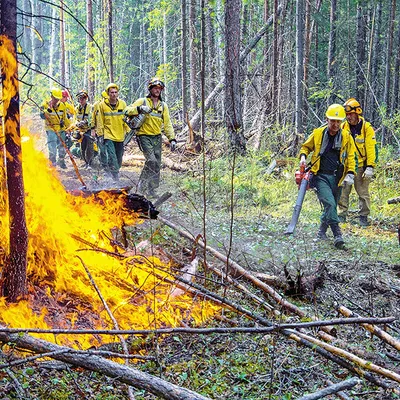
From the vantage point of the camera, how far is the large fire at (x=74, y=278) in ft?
15.0

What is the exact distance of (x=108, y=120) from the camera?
10945mm

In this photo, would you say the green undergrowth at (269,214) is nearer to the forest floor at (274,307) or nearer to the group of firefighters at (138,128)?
the forest floor at (274,307)

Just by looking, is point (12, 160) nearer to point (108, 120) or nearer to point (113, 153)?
point (108, 120)

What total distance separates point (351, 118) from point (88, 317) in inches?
254

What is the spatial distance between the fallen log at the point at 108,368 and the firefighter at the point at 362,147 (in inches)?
276

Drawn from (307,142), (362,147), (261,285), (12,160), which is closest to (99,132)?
(307,142)

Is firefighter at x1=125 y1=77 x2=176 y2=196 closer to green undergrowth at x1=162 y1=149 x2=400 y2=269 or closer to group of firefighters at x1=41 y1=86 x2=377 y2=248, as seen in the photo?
group of firefighters at x1=41 y1=86 x2=377 y2=248

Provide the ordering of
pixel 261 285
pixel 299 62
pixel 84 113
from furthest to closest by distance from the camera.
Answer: pixel 299 62, pixel 84 113, pixel 261 285

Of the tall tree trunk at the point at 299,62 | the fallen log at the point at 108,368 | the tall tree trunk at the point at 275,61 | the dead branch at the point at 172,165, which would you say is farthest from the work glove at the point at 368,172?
the fallen log at the point at 108,368

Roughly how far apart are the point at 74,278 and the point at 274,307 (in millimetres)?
2256

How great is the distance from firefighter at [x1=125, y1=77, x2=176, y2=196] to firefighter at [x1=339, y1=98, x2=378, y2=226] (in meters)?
3.94

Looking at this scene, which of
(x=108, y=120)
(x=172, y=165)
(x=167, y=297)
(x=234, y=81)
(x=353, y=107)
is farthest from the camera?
(x=172, y=165)

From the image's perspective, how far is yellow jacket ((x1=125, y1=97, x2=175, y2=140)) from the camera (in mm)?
10359

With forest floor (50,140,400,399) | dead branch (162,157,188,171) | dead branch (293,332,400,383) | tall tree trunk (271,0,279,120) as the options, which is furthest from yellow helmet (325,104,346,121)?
tall tree trunk (271,0,279,120)
